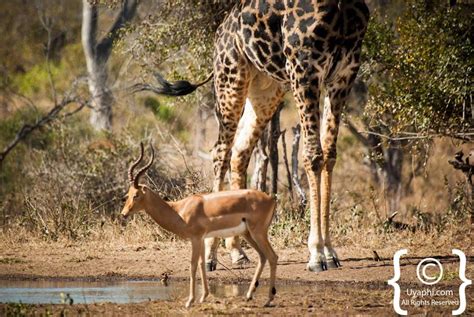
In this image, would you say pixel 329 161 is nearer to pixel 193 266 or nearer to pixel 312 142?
pixel 312 142

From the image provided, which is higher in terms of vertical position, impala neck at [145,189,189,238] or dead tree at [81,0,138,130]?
dead tree at [81,0,138,130]

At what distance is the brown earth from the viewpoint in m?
9.95

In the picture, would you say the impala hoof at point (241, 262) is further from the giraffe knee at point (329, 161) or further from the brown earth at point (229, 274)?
the giraffe knee at point (329, 161)

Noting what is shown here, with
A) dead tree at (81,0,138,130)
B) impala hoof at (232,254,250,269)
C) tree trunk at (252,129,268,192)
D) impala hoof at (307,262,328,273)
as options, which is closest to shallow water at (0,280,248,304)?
impala hoof at (307,262,328,273)

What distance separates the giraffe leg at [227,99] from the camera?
1348cm

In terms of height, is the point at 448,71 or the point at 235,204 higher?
the point at 448,71

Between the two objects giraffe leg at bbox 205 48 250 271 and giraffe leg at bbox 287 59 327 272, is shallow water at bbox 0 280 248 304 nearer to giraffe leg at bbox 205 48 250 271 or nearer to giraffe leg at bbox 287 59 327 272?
giraffe leg at bbox 287 59 327 272

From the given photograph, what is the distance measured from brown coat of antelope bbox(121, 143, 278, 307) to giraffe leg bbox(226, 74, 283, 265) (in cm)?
341

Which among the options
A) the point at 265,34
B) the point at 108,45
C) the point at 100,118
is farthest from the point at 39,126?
the point at 265,34

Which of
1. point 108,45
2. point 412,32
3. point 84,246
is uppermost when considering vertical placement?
point 108,45

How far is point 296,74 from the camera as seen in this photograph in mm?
12617

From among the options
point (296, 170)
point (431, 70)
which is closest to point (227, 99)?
point (431, 70)

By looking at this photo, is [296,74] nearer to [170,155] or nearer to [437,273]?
[437,273]

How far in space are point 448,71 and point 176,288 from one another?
15.3ft
